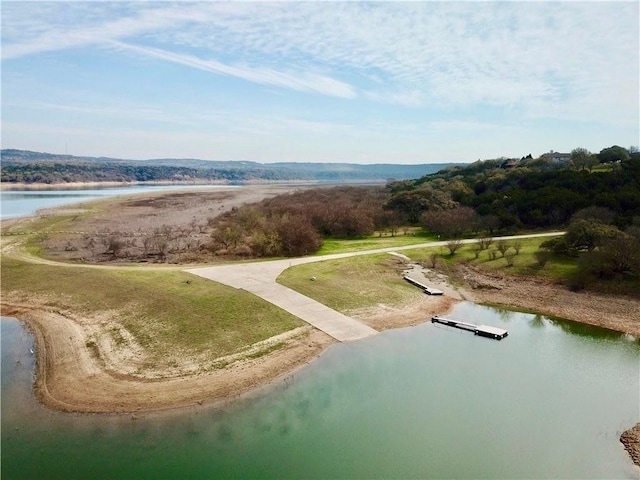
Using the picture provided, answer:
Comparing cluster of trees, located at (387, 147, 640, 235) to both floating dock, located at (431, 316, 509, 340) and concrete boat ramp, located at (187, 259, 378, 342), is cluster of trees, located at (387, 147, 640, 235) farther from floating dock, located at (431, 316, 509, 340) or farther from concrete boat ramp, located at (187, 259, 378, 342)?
concrete boat ramp, located at (187, 259, 378, 342)

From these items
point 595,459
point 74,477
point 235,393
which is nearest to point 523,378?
point 595,459

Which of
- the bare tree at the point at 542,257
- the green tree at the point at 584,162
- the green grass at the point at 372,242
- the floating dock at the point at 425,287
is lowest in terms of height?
the floating dock at the point at 425,287

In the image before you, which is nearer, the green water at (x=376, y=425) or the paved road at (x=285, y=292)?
the green water at (x=376, y=425)

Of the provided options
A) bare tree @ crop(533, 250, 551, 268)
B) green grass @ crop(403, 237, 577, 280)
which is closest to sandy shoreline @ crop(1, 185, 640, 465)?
green grass @ crop(403, 237, 577, 280)

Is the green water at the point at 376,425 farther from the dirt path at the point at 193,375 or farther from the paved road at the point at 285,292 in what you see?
the paved road at the point at 285,292

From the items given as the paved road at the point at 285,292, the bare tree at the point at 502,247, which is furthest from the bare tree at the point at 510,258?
the paved road at the point at 285,292

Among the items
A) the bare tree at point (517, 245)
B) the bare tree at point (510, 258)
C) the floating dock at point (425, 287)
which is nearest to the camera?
the floating dock at point (425, 287)

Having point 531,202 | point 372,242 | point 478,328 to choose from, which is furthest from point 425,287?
point 531,202

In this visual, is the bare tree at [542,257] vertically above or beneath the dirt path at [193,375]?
above
